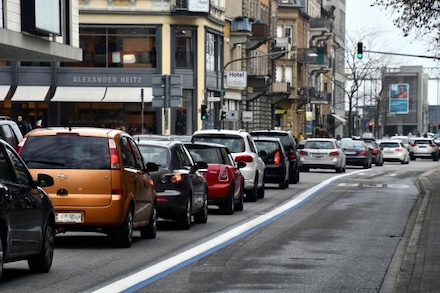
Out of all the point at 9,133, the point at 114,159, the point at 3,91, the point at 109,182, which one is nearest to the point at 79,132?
the point at 114,159

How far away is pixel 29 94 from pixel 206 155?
135 ft

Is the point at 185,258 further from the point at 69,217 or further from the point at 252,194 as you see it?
the point at 252,194

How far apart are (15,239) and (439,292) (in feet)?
13.7

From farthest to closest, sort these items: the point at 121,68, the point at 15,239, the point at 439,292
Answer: the point at 121,68 < the point at 15,239 < the point at 439,292

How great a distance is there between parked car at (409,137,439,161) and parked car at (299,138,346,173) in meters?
34.0

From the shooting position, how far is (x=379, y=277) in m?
14.3

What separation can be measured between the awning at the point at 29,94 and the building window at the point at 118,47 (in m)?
2.39

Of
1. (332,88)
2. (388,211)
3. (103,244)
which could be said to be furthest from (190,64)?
(332,88)

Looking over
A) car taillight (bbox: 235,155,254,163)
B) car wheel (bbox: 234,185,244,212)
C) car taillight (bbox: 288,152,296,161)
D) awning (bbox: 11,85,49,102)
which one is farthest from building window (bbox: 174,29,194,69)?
car wheel (bbox: 234,185,244,212)

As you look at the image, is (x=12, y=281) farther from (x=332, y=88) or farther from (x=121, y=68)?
(x=332, y=88)

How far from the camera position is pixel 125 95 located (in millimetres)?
68125

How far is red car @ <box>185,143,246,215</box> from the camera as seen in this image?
26156 millimetres

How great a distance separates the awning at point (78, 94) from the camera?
67.4m

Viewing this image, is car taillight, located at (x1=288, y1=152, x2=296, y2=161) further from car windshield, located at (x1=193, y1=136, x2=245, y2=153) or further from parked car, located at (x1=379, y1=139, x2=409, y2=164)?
parked car, located at (x1=379, y1=139, x2=409, y2=164)
